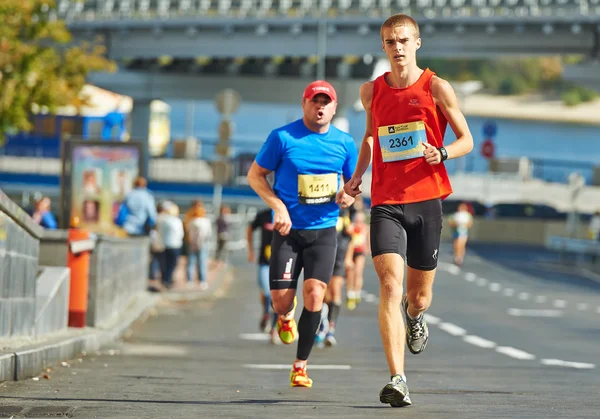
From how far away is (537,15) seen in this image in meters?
50.7

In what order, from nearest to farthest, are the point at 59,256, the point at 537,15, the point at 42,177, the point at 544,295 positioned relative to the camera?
the point at 59,256, the point at 544,295, the point at 537,15, the point at 42,177

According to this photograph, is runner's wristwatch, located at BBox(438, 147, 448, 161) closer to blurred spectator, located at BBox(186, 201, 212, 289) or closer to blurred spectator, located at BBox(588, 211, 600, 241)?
blurred spectator, located at BBox(186, 201, 212, 289)

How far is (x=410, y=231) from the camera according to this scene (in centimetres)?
893

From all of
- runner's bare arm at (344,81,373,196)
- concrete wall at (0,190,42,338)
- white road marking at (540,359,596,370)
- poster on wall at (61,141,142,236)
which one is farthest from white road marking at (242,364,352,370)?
poster on wall at (61,141,142,236)

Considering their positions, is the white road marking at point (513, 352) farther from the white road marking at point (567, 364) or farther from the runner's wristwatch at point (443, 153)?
the runner's wristwatch at point (443, 153)

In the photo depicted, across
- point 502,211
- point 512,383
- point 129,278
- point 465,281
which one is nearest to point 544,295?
point 465,281

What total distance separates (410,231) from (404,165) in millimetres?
383

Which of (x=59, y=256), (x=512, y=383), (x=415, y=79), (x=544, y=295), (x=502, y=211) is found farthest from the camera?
(x=502, y=211)

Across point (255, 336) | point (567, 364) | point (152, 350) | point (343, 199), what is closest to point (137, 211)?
point (255, 336)

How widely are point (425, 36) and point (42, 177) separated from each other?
2166cm

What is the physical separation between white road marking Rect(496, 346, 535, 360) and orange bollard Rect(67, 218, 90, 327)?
13.7 ft

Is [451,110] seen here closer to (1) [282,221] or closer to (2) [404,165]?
(2) [404,165]

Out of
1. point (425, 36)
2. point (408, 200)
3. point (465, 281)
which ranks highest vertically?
point (425, 36)

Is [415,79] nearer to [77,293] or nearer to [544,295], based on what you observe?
[77,293]
